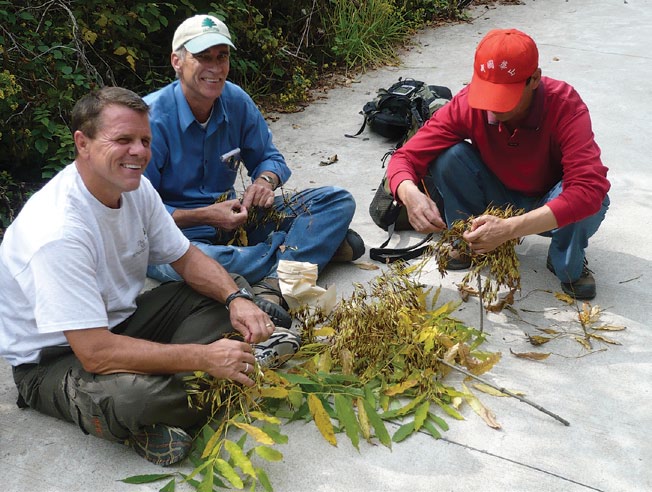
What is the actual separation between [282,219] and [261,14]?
3.32 metres

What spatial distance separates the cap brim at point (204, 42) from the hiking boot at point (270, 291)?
108 cm

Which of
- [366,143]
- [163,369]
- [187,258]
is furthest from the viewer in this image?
[366,143]

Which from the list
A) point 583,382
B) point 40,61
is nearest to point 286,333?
point 583,382

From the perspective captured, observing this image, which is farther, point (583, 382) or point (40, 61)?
point (40, 61)

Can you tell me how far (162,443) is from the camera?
246 cm

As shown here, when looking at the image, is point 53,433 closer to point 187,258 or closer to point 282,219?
point 187,258

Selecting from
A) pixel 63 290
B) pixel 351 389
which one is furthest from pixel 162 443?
pixel 351 389

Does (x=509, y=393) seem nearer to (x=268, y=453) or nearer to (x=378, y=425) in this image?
(x=378, y=425)

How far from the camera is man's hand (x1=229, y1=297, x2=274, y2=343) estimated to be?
268 cm

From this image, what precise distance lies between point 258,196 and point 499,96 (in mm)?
1187

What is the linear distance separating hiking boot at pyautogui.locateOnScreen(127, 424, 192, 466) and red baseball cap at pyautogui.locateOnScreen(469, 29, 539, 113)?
1786 millimetres

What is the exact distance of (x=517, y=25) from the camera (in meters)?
8.39

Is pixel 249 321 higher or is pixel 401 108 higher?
pixel 249 321

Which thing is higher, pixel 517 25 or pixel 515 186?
pixel 515 186
